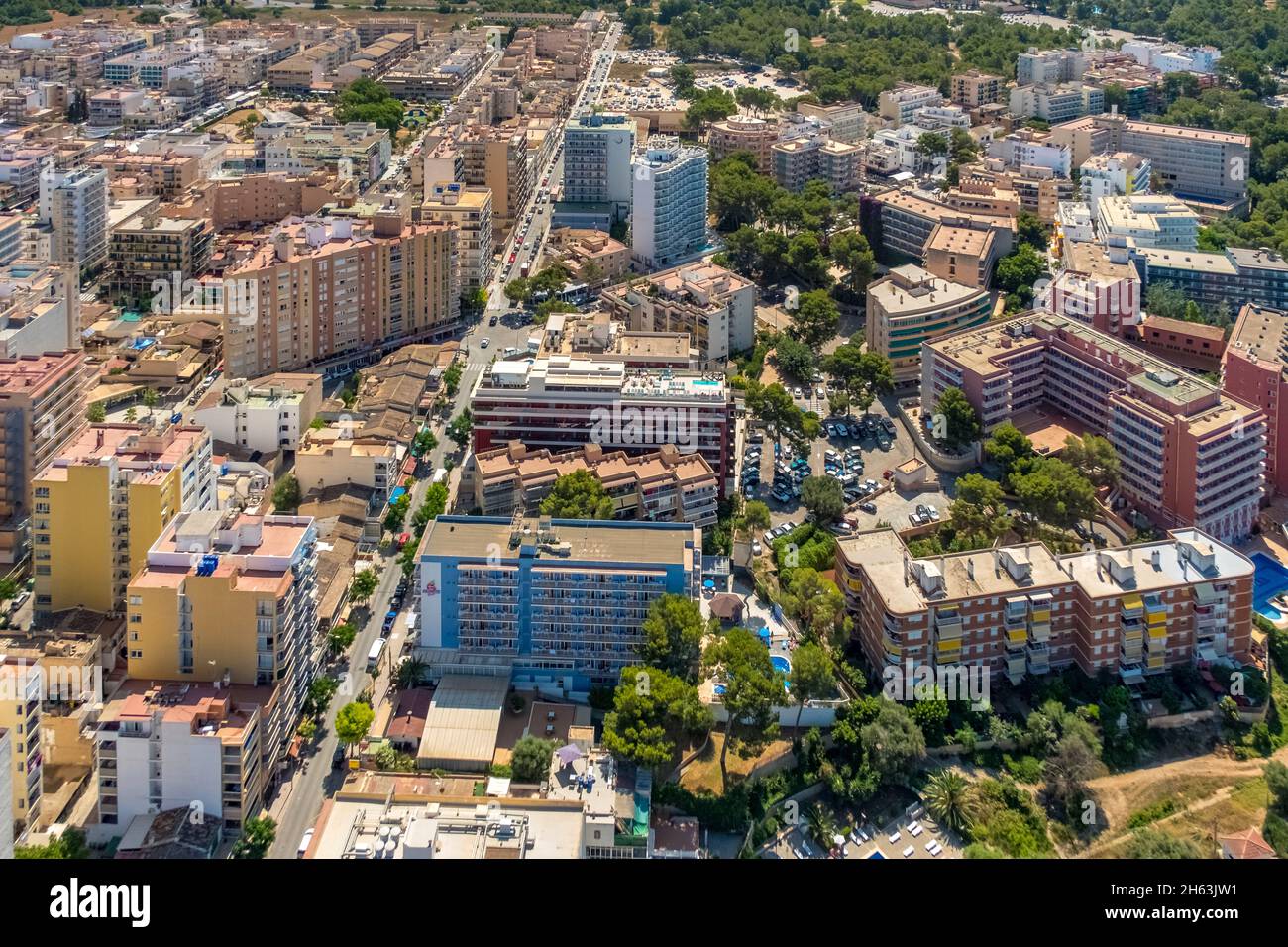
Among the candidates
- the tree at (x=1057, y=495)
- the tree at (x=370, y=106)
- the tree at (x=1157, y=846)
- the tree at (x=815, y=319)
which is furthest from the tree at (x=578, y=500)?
the tree at (x=370, y=106)

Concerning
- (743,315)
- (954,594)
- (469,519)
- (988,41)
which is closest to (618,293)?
(743,315)

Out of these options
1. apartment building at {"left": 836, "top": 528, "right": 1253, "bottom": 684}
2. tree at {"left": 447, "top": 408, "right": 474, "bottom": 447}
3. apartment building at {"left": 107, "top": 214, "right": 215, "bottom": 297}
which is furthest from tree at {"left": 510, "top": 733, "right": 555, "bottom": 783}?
apartment building at {"left": 107, "top": 214, "right": 215, "bottom": 297}

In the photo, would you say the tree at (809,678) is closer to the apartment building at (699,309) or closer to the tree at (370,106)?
the apartment building at (699,309)

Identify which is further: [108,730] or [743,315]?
[743,315]

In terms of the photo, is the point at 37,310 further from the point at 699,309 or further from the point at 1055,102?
the point at 1055,102

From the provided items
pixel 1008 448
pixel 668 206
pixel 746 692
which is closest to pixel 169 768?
pixel 746 692
